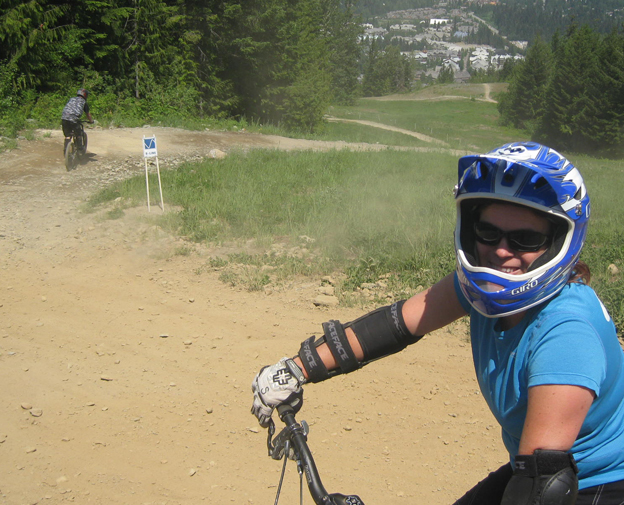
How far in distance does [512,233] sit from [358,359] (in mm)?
878

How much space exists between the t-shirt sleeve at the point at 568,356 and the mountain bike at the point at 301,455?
72 centimetres

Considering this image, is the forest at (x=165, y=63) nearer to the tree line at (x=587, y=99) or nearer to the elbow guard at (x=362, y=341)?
the tree line at (x=587, y=99)

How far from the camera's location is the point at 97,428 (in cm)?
440

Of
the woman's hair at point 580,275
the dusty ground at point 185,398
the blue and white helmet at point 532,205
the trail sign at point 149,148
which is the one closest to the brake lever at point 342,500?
the blue and white helmet at point 532,205

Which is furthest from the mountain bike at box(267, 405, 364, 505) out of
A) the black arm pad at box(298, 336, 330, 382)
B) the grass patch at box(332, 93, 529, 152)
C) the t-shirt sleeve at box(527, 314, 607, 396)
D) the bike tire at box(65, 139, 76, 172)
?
the grass patch at box(332, 93, 529, 152)

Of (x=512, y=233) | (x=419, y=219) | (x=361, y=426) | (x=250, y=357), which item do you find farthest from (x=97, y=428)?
(x=419, y=219)

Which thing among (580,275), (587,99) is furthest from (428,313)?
(587,99)

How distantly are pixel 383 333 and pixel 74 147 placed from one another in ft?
41.0

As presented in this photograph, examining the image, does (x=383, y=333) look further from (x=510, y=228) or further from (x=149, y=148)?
(x=149, y=148)

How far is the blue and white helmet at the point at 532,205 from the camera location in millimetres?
1792

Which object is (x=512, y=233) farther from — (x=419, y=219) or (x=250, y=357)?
(x=419, y=219)

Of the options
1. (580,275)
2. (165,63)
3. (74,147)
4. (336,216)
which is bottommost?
(336,216)

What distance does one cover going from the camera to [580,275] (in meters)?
1.98

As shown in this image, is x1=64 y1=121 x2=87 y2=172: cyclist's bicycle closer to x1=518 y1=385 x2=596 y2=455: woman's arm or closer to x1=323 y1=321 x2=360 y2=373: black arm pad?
x1=323 y1=321 x2=360 y2=373: black arm pad
